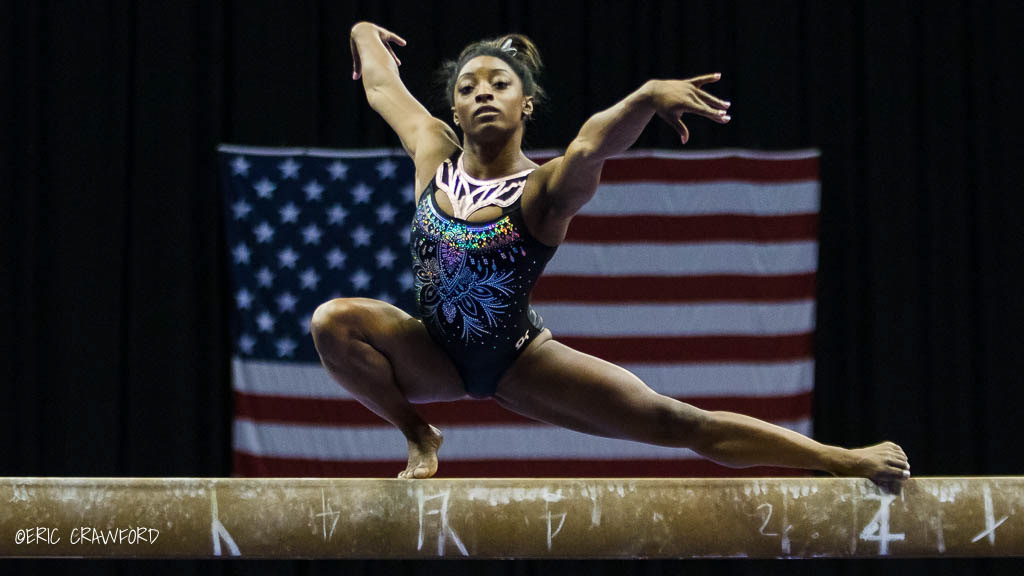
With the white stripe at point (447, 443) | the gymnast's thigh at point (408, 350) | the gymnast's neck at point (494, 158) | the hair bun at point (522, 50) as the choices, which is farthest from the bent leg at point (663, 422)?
the white stripe at point (447, 443)

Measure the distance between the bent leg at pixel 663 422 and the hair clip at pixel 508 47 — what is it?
904 mm

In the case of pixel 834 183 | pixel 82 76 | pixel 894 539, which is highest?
pixel 82 76

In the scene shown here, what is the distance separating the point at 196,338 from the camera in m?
5.67

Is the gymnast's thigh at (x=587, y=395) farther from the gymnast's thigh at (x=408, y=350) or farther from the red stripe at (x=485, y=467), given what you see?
the red stripe at (x=485, y=467)

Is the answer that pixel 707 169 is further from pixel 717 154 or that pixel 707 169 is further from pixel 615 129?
pixel 615 129

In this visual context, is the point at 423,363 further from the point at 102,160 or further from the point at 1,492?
the point at 102,160

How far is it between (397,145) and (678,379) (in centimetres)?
190

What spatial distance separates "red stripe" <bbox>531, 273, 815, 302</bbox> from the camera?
17.9 feet

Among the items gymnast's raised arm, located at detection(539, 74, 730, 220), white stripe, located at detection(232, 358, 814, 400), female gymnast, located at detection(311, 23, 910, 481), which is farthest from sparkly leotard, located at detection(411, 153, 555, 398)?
white stripe, located at detection(232, 358, 814, 400)

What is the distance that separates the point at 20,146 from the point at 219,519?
370cm

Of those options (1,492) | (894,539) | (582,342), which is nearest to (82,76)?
(582,342)

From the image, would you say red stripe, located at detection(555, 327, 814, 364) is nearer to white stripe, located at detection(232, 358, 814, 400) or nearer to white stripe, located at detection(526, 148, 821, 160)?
white stripe, located at detection(232, 358, 814, 400)

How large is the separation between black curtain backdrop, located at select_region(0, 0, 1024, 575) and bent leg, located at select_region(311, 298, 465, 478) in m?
2.77

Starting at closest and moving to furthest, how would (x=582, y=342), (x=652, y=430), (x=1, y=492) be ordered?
1. (x=1, y=492)
2. (x=652, y=430)
3. (x=582, y=342)
